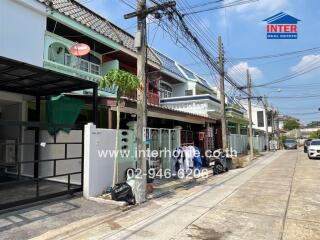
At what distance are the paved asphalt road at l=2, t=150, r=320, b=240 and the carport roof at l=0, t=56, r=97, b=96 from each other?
13.0ft

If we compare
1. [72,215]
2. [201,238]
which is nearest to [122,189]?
[72,215]

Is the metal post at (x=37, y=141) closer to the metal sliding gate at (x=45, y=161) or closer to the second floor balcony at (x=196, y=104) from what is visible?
the metal sliding gate at (x=45, y=161)

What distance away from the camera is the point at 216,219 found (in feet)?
23.0

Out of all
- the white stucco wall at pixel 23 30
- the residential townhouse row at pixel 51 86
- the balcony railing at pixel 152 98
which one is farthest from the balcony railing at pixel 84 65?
the balcony railing at pixel 152 98

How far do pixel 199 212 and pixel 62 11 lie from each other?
10.4m

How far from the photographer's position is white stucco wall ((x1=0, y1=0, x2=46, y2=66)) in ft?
35.9

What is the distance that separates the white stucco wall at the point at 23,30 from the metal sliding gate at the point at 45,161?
2.92 metres

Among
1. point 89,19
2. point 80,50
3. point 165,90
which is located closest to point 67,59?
point 80,50

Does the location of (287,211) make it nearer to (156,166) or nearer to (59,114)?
(156,166)

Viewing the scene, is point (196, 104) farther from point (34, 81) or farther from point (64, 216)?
point (64, 216)

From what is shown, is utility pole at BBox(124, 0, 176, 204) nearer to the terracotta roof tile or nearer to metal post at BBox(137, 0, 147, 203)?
metal post at BBox(137, 0, 147, 203)

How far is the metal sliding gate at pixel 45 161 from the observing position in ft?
29.1

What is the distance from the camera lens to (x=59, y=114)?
10664 mm

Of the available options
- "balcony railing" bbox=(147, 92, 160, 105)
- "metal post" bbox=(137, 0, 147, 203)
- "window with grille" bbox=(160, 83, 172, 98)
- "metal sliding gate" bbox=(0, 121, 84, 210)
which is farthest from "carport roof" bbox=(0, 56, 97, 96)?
"window with grille" bbox=(160, 83, 172, 98)
